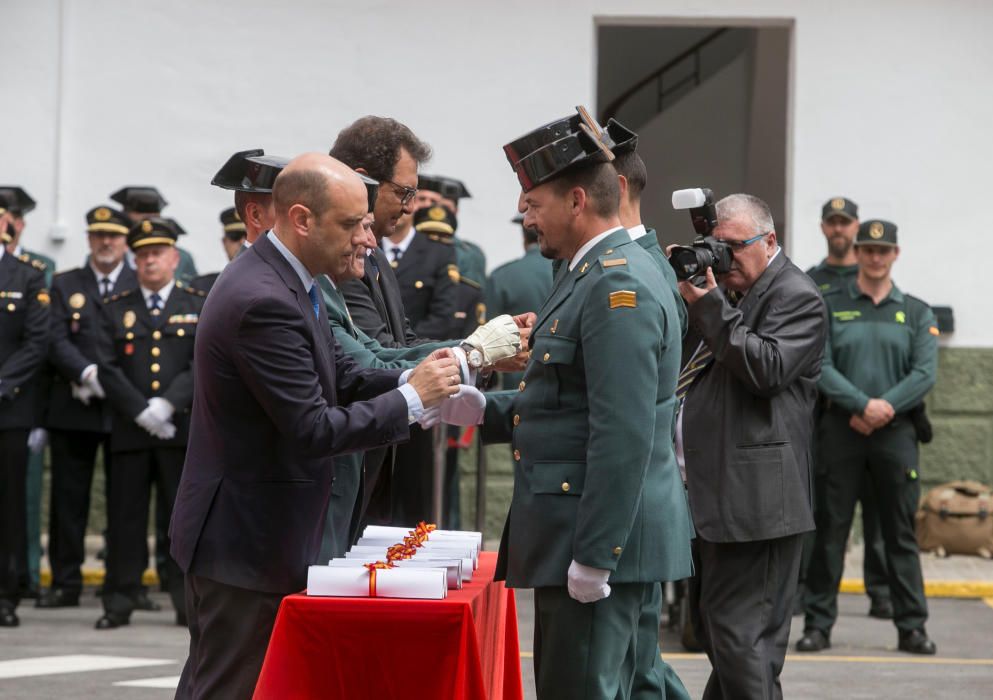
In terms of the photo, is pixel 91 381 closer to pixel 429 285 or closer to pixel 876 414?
pixel 429 285

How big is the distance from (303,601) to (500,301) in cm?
642

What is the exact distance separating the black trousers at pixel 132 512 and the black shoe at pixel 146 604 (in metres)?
0.28

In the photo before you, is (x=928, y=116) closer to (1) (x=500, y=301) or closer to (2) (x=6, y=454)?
(1) (x=500, y=301)

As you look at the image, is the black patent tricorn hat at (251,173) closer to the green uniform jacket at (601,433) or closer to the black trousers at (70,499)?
the green uniform jacket at (601,433)

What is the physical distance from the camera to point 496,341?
5.00 meters

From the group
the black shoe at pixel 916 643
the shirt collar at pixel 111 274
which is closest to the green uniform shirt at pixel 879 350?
the black shoe at pixel 916 643

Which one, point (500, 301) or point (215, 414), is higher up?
point (500, 301)

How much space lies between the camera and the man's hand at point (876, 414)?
8992 mm

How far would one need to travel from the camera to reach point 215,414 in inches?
170

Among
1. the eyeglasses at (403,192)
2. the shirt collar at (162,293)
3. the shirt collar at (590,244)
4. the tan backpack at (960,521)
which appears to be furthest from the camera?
the tan backpack at (960,521)

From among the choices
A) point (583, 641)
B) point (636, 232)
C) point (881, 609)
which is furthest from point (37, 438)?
point (583, 641)

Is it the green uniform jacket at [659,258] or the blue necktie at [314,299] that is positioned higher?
the green uniform jacket at [659,258]

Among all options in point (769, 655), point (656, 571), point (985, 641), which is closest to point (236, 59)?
point (985, 641)

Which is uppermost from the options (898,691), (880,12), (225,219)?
(880,12)
